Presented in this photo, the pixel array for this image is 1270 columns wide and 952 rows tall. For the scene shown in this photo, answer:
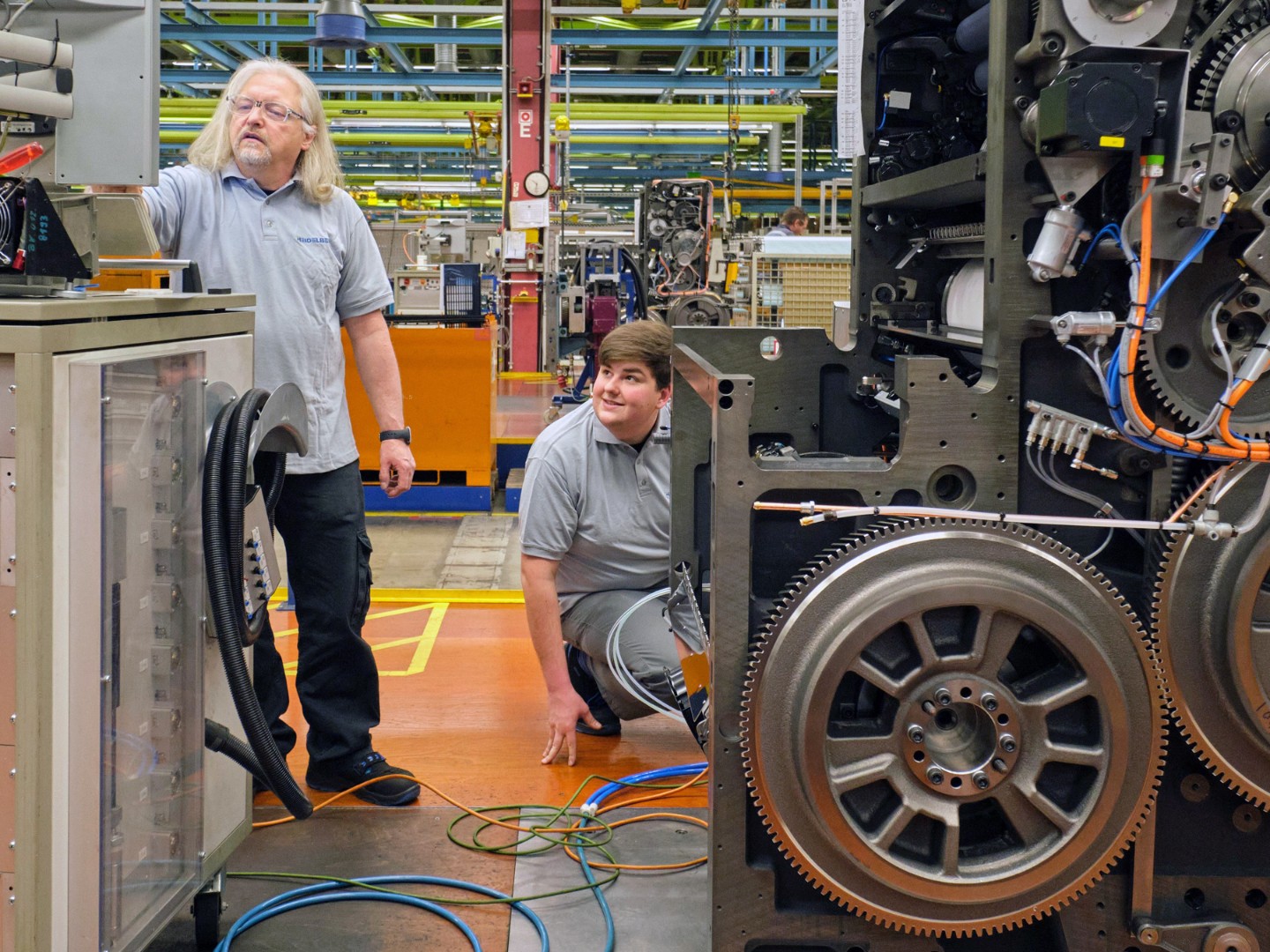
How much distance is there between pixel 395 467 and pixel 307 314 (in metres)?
0.47

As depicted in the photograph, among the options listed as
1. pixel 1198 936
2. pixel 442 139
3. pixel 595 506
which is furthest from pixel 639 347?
pixel 442 139

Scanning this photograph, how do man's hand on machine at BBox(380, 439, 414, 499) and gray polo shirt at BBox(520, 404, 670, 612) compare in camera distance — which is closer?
man's hand on machine at BBox(380, 439, 414, 499)

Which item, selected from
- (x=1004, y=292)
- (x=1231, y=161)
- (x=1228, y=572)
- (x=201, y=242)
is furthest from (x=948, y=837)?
(x=201, y=242)

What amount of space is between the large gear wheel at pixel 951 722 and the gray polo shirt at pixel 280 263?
1.57m

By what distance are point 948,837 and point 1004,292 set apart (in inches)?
35.9

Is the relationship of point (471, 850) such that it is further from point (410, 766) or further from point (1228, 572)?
point (1228, 572)

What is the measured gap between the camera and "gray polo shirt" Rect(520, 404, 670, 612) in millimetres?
3611

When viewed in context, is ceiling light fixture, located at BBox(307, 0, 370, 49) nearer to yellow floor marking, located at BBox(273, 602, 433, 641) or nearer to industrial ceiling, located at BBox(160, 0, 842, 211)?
industrial ceiling, located at BBox(160, 0, 842, 211)

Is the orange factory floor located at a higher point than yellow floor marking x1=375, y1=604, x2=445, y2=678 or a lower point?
lower

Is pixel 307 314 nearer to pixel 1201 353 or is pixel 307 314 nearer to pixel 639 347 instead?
pixel 639 347

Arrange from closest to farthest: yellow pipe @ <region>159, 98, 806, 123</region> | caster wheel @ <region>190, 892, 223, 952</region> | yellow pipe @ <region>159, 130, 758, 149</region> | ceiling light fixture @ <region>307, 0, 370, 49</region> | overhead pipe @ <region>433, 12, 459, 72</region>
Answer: caster wheel @ <region>190, 892, 223, 952</region>
ceiling light fixture @ <region>307, 0, 370, 49</region>
overhead pipe @ <region>433, 12, 459, 72</region>
yellow pipe @ <region>159, 98, 806, 123</region>
yellow pipe @ <region>159, 130, 758, 149</region>

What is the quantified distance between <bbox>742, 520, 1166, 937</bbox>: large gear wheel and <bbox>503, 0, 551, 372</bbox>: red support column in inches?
365

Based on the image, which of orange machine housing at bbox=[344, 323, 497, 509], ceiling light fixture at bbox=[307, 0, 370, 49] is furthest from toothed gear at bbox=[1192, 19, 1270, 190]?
ceiling light fixture at bbox=[307, 0, 370, 49]

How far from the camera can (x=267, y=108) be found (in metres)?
3.20
